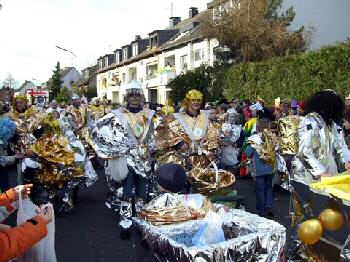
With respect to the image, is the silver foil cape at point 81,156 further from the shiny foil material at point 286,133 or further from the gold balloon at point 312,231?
the gold balloon at point 312,231

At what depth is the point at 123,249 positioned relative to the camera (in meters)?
5.75

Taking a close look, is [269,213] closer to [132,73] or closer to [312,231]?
[312,231]

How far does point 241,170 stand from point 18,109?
507 cm

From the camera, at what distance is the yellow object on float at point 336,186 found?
3.39m

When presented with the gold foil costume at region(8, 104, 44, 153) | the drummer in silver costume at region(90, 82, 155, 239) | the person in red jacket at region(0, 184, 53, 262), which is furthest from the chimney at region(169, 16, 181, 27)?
the person in red jacket at region(0, 184, 53, 262)

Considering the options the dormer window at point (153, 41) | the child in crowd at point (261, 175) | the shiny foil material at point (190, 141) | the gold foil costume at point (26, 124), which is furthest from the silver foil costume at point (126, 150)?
the dormer window at point (153, 41)

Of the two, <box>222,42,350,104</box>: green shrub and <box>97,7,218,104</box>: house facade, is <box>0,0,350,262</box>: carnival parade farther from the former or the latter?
<box>97,7,218,104</box>: house facade

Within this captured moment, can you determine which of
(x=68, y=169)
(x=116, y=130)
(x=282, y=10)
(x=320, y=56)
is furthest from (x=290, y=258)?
(x=282, y=10)

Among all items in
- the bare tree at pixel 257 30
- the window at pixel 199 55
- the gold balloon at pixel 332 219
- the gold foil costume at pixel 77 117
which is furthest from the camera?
the window at pixel 199 55

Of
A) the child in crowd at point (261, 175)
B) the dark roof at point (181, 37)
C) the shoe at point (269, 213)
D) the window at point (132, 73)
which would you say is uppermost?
the dark roof at point (181, 37)

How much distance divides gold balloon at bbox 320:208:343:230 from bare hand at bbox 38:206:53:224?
78.2 inches

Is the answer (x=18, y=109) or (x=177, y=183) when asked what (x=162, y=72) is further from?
(x=177, y=183)

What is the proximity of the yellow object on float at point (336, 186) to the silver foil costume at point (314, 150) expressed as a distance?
74 centimetres

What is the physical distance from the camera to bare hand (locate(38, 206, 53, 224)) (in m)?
2.96
